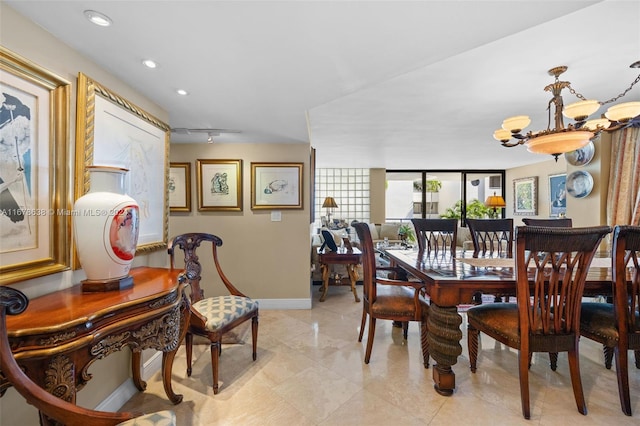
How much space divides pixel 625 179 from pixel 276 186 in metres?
4.07

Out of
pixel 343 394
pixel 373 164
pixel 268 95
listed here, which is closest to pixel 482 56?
pixel 268 95

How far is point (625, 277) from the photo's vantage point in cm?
156

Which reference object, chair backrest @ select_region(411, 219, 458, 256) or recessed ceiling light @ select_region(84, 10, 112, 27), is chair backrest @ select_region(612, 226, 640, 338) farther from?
recessed ceiling light @ select_region(84, 10, 112, 27)

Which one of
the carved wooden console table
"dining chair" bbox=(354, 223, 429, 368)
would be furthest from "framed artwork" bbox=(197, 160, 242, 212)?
the carved wooden console table

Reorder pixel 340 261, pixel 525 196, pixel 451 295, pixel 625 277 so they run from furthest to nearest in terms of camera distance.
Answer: pixel 525 196 < pixel 340 261 < pixel 451 295 < pixel 625 277

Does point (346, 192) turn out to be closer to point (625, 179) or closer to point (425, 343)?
point (625, 179)

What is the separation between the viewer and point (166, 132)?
224cm

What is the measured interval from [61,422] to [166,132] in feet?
6.52

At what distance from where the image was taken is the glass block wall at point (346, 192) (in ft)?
24.4

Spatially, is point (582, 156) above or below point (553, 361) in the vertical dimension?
above

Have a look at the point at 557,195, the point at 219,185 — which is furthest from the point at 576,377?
the point at 557,195

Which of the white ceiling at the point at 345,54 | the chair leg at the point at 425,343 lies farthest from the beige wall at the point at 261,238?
the chair leg at the point at 425,343

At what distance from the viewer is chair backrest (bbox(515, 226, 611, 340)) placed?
1437 mm

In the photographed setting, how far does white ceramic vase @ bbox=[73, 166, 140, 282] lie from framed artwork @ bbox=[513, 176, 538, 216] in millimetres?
7818
